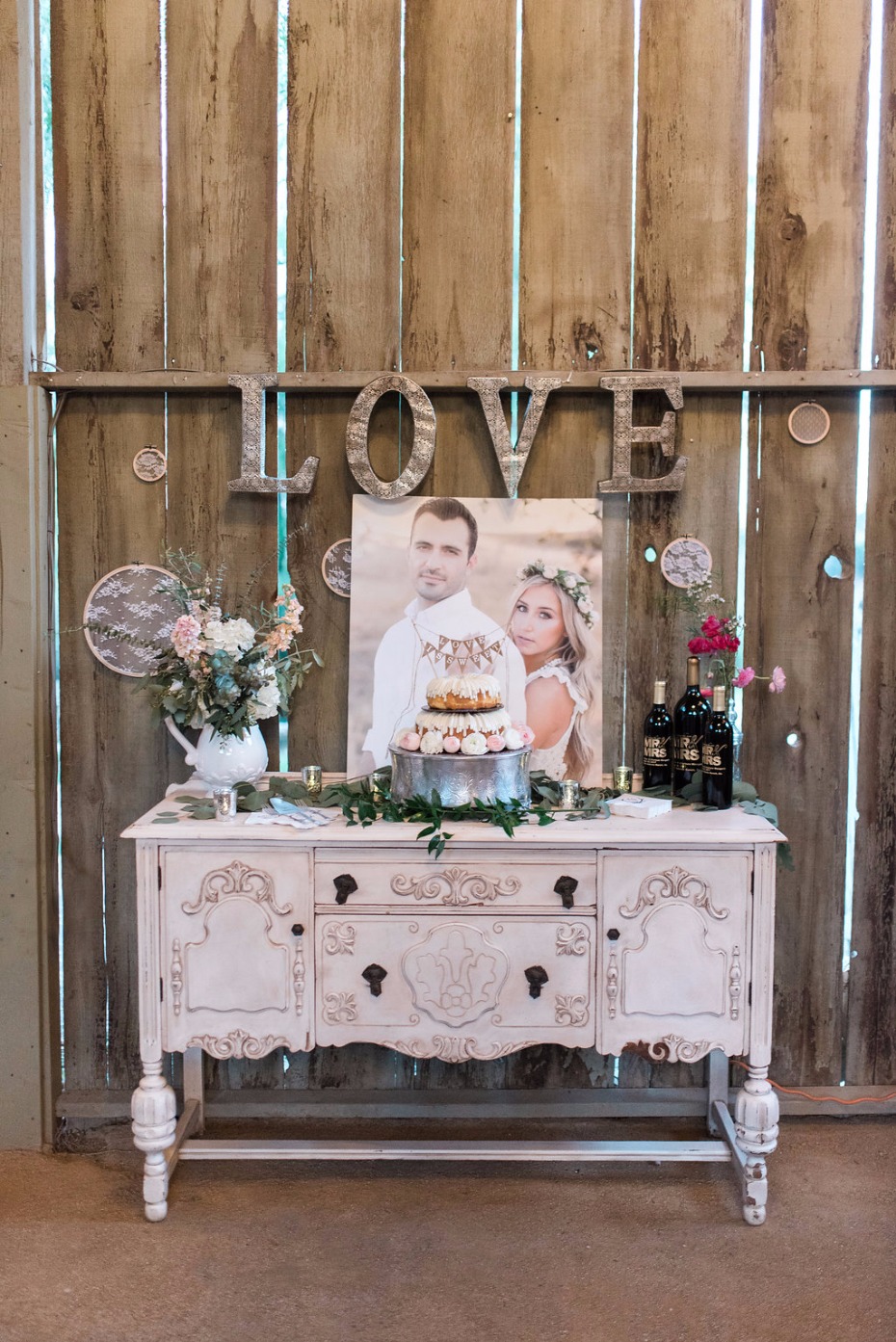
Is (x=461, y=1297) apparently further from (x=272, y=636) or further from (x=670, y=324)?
(x=670, y=324)

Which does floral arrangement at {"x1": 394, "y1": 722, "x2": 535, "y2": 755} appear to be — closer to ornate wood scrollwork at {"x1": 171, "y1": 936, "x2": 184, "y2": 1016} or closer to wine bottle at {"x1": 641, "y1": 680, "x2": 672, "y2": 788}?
wine bottle at {"x1": 641, "y1": 680, "x2": 672, "y2": 788}

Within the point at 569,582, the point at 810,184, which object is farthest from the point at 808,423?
the point at 569,582

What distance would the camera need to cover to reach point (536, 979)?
2160 millimetres

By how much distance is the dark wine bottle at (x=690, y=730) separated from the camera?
2422mm

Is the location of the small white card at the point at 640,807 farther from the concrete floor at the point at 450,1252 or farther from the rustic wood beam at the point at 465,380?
the rustic wood beam at the point at 465,380

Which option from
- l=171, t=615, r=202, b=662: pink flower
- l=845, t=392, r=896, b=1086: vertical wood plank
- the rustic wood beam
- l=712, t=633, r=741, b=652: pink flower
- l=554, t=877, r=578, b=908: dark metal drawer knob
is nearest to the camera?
l=554, t=877, r=578, b=908: dark metal drawer knob

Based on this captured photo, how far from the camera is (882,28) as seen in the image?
8.39 feet

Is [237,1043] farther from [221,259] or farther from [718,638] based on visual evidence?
[221,259]

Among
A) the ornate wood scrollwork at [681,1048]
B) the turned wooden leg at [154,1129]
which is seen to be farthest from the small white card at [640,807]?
the turned wooden leg at [154,1129]

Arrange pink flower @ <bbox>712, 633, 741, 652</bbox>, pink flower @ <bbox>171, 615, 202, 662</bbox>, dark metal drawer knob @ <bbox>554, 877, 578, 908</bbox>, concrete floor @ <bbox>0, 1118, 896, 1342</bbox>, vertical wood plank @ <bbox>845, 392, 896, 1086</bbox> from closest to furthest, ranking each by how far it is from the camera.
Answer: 1. concrete floor @ <bbox>0, 1118, 896, 1342</bbox>
2. dark metal drawer knob @ <bbox>554, 877, 578, 908</bbox>
3. pink flower @ <bbox>171, 615, 202, 662</bbox>
4. pink flower @ <bbox>712, 633, 741, 652</bbox>
5. vertical wood plank @ <bbox>845, 392, 896, 1086</bbox>

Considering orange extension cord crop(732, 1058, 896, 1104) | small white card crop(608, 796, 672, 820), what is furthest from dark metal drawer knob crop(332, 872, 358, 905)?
orange extension cord crop(732, 1058, 896, 1104)

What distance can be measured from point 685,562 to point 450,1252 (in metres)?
1.81

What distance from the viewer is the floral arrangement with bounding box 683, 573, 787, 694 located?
94.7 inches

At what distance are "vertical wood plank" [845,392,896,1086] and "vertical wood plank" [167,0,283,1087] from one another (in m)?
1.68
